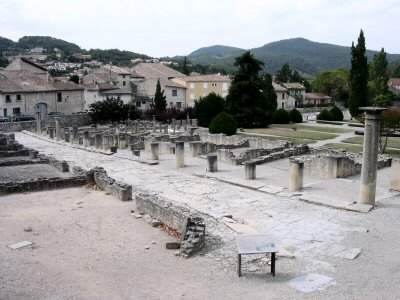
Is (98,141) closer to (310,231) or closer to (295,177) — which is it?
(295,177)

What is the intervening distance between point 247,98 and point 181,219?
35.5 meters

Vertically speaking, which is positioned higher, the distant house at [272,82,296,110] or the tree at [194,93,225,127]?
the distant house at [272,82,296,110]

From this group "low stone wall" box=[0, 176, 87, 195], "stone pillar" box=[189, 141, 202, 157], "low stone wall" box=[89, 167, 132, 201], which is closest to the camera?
"low stone wall" box=[89, 167, 132, 201]

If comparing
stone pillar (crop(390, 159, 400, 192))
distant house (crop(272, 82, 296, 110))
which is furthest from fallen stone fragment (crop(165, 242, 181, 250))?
distant house (crop(272, 82, 296, 110))

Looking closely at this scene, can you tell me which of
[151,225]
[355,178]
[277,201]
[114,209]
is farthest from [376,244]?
[355,178]

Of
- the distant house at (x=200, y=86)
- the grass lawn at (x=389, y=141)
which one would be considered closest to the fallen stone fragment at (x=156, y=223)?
the grass lawn at (x=389, y=141)

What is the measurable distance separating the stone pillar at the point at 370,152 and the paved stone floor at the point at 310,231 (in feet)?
1.88

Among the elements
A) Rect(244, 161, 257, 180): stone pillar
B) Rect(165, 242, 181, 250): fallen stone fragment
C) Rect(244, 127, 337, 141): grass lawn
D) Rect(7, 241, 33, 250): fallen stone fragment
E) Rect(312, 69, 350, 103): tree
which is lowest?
Rect(7, 241, 33, 250): fallen stone fragment

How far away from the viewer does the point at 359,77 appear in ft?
171

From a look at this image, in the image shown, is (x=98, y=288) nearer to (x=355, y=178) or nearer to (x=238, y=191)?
(x=238, y=191)

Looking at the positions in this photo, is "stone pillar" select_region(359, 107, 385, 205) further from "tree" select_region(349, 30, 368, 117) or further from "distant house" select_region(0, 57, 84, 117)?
"distant house" select_region(0, 57, 84, 117)

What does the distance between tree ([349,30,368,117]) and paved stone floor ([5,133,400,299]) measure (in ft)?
121

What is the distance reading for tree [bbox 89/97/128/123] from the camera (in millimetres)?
50406

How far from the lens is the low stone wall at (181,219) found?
1126 cm
